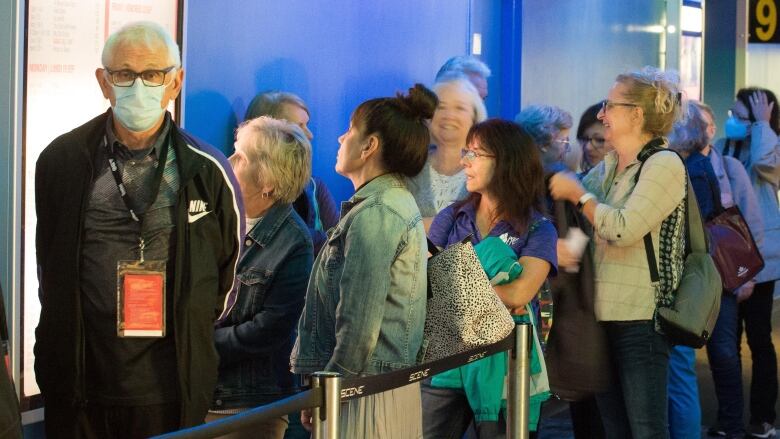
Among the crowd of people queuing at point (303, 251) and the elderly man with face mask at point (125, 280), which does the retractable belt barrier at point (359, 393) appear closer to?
Result: the crowd of people queuing at point (303, 251)

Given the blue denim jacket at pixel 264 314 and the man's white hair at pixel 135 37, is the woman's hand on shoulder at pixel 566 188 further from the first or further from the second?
the man's white hair at pixel 135 37

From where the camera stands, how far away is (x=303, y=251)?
3994 millimetres

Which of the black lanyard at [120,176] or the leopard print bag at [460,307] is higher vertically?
the black lanyard at [120,176]

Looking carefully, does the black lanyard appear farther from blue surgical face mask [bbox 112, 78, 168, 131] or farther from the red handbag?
the red handbag

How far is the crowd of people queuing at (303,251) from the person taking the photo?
3135 mm

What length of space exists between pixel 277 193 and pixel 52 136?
0.78 meters

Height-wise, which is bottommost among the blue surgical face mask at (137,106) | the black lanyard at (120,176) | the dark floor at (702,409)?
the dark floor at (702,409)

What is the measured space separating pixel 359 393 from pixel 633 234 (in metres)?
1.79

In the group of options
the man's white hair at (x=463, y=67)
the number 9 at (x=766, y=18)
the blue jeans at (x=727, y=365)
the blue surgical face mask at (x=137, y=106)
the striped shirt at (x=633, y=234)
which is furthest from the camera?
the number 9 at (x=766, y=18)

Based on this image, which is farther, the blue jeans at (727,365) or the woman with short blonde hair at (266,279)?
the blue jeans at (727,365)

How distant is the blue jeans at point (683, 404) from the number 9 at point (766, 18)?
26.2 ft

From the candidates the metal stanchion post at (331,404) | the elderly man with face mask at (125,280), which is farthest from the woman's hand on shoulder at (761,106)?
the metal stanchion post at (331,404)

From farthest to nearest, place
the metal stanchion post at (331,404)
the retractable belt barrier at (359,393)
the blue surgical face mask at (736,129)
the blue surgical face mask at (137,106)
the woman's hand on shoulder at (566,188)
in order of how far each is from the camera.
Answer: the blue surgical face mask at (736,129) → the woman's hand on shoulder at (566,188) → the blue surgical face mask at (137,106) → the metal stanchion post at (331,404) → the retractable belt barrier at (359,393)

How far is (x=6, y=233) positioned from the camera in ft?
Answer: 12.4
